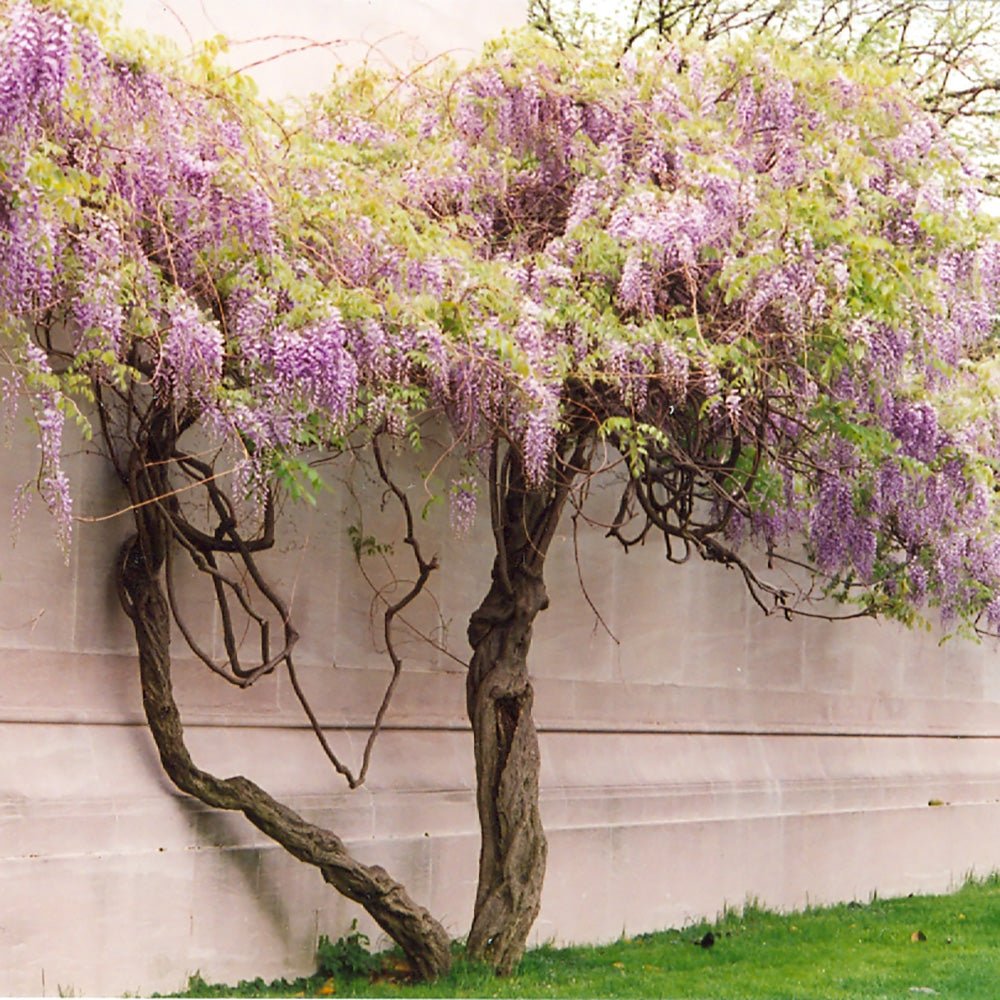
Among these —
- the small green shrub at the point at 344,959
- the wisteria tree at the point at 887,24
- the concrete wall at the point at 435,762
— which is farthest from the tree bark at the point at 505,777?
the wisteria tree at the point at 887,24

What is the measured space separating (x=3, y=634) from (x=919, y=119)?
16.5 ft

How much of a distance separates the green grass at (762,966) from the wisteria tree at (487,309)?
40 cm

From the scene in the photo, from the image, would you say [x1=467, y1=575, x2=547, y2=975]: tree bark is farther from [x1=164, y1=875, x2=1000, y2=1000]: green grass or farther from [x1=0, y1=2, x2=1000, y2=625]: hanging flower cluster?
[x1=0, y1=2, x2=1000, y2=625]: hanging flower cluster

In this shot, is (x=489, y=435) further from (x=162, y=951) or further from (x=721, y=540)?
(x=721, y=540)

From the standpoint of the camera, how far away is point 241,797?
26.9 ft

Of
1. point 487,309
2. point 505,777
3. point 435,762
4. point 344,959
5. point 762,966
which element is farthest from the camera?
point 435,762

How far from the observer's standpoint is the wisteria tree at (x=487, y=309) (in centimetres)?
695

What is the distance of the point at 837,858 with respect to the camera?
13.2 metres

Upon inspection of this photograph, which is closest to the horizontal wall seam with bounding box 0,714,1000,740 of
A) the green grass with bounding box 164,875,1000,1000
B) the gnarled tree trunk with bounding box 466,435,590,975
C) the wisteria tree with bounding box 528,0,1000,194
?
the gnarled tree trunk with bounding box 466,435,590,975

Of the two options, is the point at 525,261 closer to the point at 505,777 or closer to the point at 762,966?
the point at 505,777

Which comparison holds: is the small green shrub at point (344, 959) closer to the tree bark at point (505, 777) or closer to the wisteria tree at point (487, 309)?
the wisteria tree at point (487, 309)

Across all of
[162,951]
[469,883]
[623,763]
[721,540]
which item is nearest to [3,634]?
[162,951]

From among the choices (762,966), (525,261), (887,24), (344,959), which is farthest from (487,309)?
(887,24)

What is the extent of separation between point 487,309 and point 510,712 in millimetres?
2385
